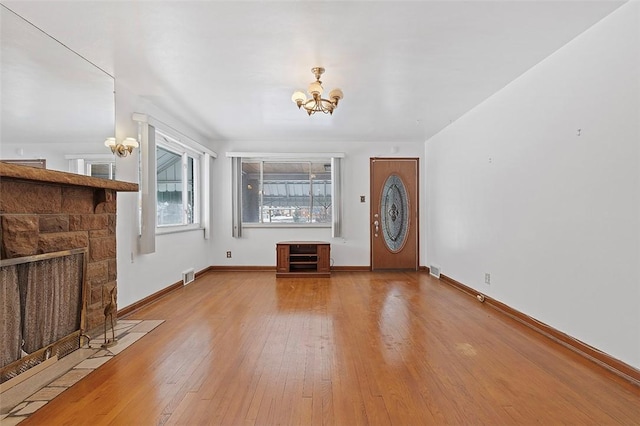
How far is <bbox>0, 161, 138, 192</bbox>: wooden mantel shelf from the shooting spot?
6.27 feet

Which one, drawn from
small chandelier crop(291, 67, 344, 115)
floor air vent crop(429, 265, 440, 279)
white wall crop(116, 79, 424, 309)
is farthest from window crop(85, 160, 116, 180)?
floor air vent crop(429, 265, 440, 279)

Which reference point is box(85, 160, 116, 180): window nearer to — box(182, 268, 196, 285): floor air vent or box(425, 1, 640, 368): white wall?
box(182, 268, 196, 285): floor air vent

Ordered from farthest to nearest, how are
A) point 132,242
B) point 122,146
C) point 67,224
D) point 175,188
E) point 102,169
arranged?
point 175,188 < point 132,242 < point 122,146 < point 102,169 < point 67,224

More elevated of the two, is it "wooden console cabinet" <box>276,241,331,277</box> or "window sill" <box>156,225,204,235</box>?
"window sill" <box>156,225,204,235</box>

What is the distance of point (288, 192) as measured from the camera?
6340mm

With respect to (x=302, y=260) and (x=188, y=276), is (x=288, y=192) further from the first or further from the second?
(x=188, y=276)

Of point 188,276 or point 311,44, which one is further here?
point 188,276

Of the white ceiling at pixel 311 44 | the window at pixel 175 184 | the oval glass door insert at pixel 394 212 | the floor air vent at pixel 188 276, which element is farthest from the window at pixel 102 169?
the oval glass door insert at pixel 394 212

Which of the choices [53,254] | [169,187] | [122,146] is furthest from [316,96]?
[169,187]

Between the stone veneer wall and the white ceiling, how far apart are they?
1.12 m

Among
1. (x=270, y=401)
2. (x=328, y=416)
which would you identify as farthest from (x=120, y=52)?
(x=328, y=416)

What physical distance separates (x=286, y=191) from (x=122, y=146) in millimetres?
3304

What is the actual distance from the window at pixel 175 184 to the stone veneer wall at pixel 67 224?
1486mm

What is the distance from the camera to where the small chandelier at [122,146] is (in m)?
3.12
